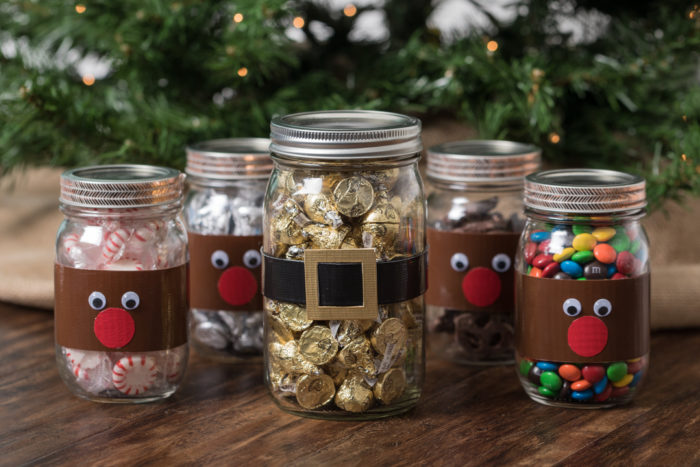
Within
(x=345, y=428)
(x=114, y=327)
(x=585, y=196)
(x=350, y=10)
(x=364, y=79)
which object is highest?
(x=350, y=10)

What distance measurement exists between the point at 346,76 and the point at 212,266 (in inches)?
17.3

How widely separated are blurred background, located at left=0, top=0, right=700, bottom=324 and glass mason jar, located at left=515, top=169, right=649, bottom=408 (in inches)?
9.9

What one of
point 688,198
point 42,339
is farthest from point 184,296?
point 688,198

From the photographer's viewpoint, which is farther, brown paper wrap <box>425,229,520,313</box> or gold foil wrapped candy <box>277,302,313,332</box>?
brown paper wrap <box>425,229,520,313</box>

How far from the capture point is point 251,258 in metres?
1.17

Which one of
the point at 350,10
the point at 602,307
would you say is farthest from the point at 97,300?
the point at 350,10

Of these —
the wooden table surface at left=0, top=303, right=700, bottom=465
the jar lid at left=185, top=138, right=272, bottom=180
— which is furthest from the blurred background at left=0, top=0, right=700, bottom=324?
the wooden table surface at left=0, top=303, right=700, bottom=465

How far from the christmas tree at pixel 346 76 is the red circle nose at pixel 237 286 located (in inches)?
8.6

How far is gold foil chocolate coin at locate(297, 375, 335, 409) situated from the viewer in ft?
3.16

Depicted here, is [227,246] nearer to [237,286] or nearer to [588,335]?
[237,286]

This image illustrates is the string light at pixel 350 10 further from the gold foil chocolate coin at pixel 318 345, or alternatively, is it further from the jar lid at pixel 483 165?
the gold foil chocolate coin at pixel 318 345

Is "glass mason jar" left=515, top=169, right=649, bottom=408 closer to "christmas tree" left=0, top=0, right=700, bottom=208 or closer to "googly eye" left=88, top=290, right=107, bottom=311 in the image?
"christmas tree" left=0, top=0, right=700, bottom=208

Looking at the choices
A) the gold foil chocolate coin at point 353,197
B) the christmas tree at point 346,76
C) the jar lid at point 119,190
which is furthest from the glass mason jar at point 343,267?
the christmas tree at point 346,76

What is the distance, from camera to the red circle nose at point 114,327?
3.27 ft
